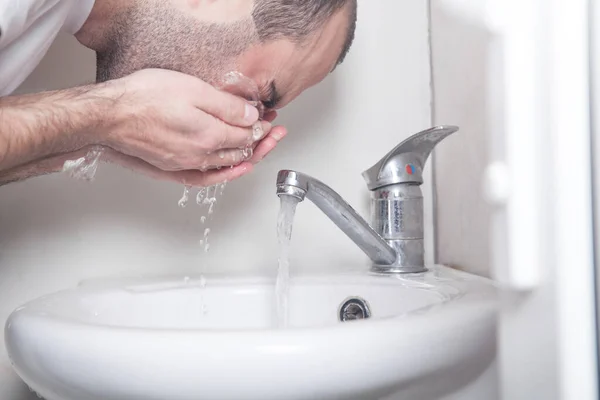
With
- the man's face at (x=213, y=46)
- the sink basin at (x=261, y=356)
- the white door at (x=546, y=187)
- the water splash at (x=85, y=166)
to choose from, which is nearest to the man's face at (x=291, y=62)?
the man's face at (x=213, y=46)

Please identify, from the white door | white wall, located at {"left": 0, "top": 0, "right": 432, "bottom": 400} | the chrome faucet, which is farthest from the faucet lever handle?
the white door

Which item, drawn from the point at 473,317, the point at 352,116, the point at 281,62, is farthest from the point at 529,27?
the point at 352,116

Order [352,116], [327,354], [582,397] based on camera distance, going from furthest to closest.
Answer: [352,116] → [327,354] → [582,397]

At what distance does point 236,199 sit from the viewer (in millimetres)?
879

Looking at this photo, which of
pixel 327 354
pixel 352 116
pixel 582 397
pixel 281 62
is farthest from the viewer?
pixel 352 116

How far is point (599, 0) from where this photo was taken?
0.26 meters

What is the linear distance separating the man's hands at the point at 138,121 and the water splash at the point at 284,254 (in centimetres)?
10

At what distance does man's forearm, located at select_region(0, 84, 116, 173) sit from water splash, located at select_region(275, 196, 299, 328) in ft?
0.72

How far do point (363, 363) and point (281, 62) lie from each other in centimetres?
45

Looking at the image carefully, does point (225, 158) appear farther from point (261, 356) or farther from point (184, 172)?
point (261, 356)

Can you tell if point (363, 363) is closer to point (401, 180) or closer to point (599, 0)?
point (599, 0)

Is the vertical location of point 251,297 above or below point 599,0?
below

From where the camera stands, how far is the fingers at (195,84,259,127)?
2.16ft

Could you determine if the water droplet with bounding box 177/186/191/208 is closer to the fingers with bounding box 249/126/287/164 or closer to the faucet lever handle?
the fingers with bounding box 249/126/287/164
